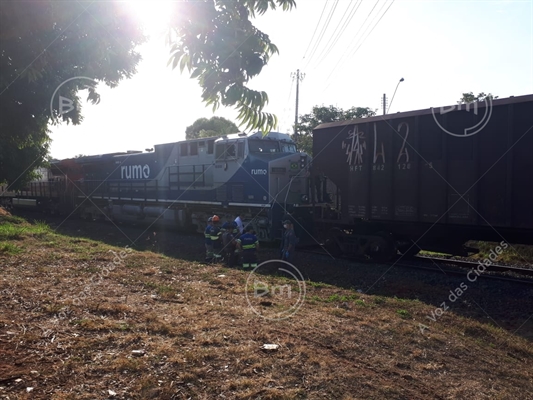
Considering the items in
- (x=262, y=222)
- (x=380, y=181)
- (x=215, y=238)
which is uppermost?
(x=380, y=181)

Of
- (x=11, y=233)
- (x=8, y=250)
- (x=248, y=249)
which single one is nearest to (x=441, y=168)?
(x=248, y=249)

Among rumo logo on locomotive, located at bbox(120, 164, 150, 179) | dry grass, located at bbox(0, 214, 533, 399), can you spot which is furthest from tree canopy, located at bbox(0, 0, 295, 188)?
rumo logo on locomotive, located at bbox(120, 164, 150, 179)

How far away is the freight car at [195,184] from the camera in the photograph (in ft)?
51.5

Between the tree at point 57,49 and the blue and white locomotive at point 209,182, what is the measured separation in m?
9.27

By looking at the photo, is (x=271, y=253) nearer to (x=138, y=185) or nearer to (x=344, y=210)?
(x=344, y=210)

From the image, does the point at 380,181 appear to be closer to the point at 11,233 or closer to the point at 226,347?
the point at 226,347

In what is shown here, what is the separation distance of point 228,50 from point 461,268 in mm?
10618

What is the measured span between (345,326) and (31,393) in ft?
13.6

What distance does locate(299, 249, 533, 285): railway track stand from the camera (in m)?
11.1

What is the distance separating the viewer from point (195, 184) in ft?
61.3

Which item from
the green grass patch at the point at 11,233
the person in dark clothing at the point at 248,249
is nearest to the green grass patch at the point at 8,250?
the green grass patch at the point at 11,233

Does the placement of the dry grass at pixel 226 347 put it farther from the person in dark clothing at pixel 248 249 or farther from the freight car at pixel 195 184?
the freight car at pixel 195 184

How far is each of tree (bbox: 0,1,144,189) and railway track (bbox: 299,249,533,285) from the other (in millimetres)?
9120

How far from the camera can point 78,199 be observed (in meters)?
27.4
